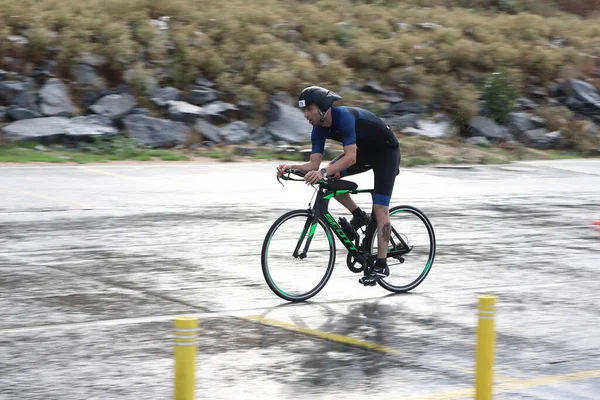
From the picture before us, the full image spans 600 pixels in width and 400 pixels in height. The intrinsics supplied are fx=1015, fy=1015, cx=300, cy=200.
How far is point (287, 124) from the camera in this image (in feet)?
82.6

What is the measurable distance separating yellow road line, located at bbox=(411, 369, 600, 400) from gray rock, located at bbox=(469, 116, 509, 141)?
2158 centimetres

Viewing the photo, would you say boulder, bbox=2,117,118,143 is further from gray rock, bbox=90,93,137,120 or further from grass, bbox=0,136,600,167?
gray rock, bbox=90,93,137,120

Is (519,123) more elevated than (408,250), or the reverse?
(519,123)

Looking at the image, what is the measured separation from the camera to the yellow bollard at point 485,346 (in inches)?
188

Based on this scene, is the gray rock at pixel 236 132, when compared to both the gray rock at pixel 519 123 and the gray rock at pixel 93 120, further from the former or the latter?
the gray rock at pixel 519 123

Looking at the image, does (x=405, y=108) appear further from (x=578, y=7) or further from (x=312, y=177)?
(x=578, y=7)

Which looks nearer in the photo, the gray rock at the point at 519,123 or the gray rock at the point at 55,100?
the gray rock at the point at 55,100

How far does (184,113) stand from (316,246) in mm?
16376

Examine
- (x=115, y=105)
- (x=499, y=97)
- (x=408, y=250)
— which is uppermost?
(x=499, y=97)

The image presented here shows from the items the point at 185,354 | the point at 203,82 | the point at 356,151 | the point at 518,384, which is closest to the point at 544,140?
the point at 203,82

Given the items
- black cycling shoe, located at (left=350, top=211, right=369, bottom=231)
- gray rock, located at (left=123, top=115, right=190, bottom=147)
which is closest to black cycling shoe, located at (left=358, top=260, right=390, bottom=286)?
black cycling shoe, located at (left=350, top=211, right=369, bottom=231)

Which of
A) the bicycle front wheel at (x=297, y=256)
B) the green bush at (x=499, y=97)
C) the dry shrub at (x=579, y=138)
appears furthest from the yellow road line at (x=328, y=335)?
the green bush at (x=499, y=97)

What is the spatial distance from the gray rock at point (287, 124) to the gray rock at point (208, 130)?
1330 millimetres

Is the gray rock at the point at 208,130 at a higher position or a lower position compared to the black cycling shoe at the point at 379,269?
higher
